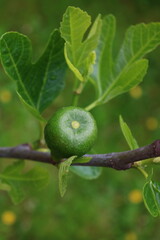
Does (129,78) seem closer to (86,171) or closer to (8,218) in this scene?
(86,171)

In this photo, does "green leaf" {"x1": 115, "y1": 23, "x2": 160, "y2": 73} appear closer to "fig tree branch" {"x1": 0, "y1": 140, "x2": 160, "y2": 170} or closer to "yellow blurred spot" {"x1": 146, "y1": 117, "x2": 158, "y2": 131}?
"fig tree branch" {"x1": 0, "y1": 140, "x2": 160, "y2": 170}

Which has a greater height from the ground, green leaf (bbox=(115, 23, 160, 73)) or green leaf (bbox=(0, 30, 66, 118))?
green leaf (bbox=(0, 30, 66, 118))

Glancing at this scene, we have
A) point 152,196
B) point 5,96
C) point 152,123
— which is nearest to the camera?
point 152,196

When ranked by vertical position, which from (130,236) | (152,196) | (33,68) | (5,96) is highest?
(33,68)

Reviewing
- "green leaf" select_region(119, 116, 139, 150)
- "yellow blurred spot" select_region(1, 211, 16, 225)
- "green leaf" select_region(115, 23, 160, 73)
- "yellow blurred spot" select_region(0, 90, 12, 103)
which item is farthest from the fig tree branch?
"yellow blurred spot" select_region(0, 90, 12, 103)

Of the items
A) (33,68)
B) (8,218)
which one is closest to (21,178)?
(33,68)

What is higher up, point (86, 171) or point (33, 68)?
point (33, 68)

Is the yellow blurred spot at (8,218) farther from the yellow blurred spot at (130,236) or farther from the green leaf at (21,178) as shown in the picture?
the green leaf at (21,178)

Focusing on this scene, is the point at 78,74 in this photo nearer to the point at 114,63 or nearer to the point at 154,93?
the point at 114,63
